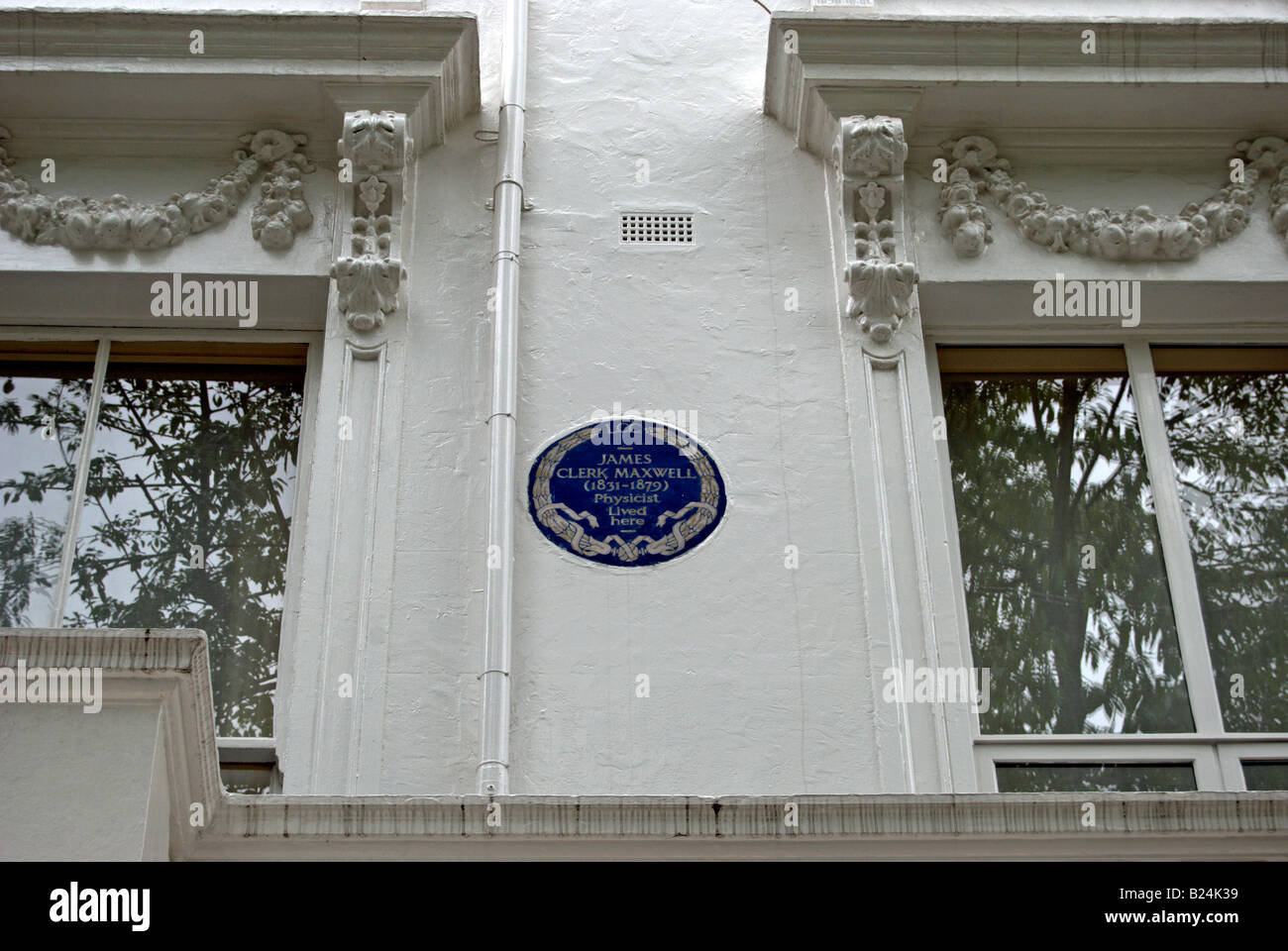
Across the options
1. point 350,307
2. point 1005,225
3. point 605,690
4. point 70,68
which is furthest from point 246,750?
point 1005,225

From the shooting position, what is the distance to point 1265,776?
732cm

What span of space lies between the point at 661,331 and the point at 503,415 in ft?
3.11

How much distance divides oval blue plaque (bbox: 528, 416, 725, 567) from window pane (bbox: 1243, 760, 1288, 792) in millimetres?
2359

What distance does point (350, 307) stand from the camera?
26.8ft

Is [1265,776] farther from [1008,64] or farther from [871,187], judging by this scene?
[1008,64]

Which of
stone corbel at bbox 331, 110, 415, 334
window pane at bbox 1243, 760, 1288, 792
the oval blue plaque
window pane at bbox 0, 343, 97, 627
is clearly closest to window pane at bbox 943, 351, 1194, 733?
window pane at bbox 1243, 760, 1288, 792

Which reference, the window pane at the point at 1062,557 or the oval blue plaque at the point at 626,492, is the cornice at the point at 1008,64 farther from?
the oval blue plaque at the point at 626,492

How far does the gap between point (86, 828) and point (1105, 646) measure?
443cm

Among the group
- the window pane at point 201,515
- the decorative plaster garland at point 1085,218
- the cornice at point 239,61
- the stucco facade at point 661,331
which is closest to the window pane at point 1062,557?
the stucco facade at point 661,331

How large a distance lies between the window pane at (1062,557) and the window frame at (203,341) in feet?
9.44

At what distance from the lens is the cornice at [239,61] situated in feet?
28.2

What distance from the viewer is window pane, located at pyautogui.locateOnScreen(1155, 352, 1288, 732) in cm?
766

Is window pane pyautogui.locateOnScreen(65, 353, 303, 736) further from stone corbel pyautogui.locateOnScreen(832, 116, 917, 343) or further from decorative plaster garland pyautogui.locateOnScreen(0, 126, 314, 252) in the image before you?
stone corbel pyautogui.locateOnScreen(832, 116, 917, 343)
